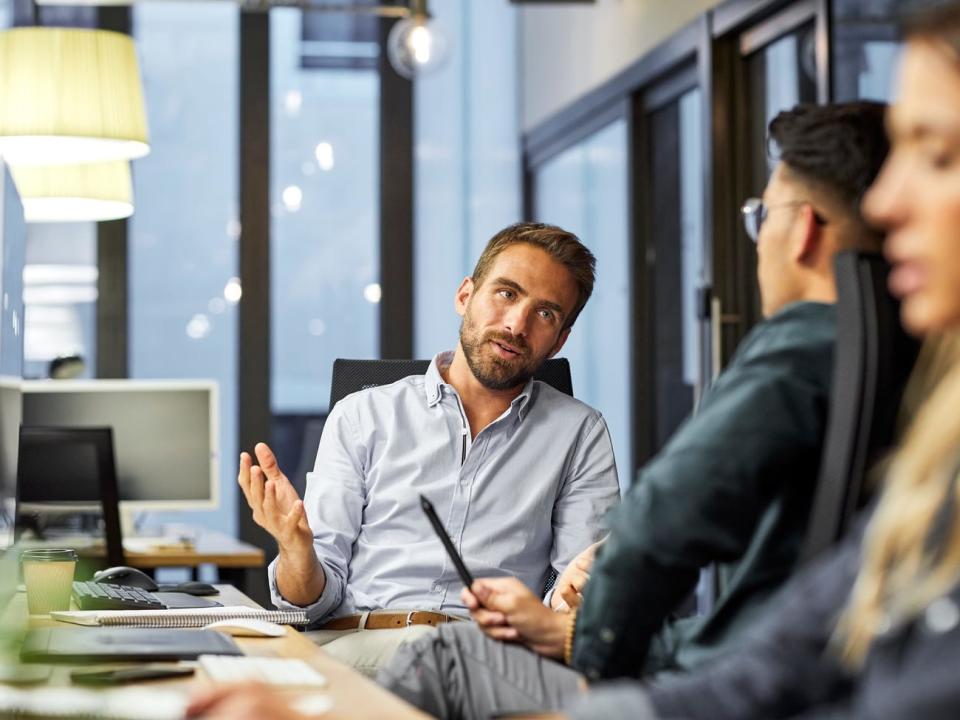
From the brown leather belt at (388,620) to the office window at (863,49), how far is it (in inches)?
82.7

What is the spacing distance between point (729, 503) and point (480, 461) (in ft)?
3.61

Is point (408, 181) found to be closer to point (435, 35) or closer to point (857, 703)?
point (435, 35)

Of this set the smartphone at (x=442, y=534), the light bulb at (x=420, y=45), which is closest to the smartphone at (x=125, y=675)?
the smartphone at (x=442, y=534)

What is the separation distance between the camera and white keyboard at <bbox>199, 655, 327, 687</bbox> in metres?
1.44

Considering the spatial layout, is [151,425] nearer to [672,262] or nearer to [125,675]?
[672,262]

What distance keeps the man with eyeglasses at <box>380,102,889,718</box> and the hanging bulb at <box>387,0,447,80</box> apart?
3380 mm

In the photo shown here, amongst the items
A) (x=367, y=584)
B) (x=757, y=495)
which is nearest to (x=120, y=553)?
(x=367, y=584)

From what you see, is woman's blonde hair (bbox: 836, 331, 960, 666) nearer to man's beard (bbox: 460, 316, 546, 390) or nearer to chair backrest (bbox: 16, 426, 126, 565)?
man's beard (bbox: 460, 316, 546, 390)

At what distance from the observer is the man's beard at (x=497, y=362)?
8.23ft

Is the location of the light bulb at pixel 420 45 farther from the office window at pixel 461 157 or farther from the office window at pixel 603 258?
the office window at pixel 461 157

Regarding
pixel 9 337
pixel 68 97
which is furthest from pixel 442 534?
pixel 68 97

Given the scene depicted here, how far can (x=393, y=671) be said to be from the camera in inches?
66.0

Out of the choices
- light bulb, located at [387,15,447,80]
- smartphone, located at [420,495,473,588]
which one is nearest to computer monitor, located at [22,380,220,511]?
light bulb, located at [387,15,447,80]

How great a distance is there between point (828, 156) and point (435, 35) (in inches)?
139
